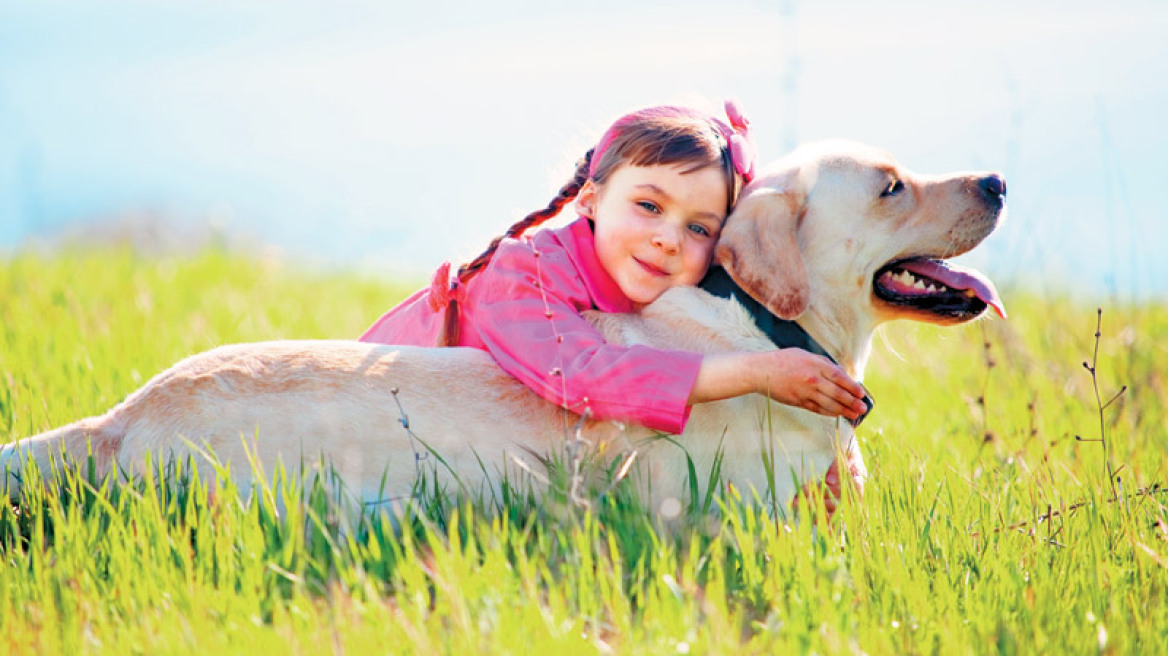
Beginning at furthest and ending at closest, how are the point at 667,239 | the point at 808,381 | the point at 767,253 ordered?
the point at 667,239 < the point at 767,253 < the point at 808,381

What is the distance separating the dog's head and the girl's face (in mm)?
136

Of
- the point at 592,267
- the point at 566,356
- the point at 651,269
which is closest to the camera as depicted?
the point at 566,356

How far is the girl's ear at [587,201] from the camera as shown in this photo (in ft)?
12.1

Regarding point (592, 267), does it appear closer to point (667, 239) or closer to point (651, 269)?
point (651, 269)

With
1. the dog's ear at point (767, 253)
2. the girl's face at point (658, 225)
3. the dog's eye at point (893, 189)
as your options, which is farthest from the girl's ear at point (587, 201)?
the dog's eye at point (893, 189)

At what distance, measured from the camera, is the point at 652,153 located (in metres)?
3.43

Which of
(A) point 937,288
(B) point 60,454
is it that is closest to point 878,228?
(A) point 937,288

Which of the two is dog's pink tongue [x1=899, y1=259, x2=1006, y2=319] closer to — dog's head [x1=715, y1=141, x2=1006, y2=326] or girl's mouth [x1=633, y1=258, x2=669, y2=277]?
dog's head [x1=715, y1=141, x2=1006, y2=326]

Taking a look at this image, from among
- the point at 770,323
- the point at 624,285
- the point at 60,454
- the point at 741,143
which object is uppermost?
the point at 741,143

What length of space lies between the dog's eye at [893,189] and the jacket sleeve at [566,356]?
93 cm

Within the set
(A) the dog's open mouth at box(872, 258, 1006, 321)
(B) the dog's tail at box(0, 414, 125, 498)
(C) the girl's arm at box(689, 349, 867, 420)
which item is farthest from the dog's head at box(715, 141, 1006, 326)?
(B) the dog's tail at box(0, 414, 125, 498)

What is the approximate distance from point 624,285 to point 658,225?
25 centimetres

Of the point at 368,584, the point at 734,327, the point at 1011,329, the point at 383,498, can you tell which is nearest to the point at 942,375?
the point at 1011,329

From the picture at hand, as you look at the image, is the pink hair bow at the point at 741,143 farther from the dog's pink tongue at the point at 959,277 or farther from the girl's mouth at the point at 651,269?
the dog's pink tongue at the point at 959,277
